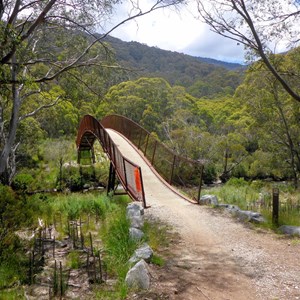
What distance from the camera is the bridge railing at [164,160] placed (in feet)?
39.2

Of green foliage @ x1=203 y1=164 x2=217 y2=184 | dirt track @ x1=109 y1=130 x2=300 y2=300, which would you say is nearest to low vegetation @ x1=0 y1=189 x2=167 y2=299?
dirt track @ x1=109 y1=130 x2=300 y2=300

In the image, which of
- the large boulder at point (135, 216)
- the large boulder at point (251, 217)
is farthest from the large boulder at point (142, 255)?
the large boulder at point (251, 217)

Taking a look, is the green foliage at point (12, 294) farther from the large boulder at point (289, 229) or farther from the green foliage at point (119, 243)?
the large boulder at point (289, 229)

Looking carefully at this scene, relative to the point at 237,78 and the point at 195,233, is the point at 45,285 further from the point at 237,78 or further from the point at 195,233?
the point at 237,78

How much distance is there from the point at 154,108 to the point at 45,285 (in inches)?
1421

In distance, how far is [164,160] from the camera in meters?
13.8

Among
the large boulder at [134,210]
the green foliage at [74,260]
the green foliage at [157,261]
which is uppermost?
the large boulder at [134,210]

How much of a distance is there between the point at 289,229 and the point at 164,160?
7.03m

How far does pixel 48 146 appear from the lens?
28500mm

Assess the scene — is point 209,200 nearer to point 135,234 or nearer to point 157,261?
point 135,234

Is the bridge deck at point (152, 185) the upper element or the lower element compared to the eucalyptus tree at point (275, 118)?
lower

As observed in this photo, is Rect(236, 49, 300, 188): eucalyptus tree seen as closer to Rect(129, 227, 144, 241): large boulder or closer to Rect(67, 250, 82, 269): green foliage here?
Rect(129, 227, 144, 241): large boulder

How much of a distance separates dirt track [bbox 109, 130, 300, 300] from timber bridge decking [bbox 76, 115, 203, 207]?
1.78m

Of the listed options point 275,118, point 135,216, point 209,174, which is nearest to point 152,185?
point 135,216
